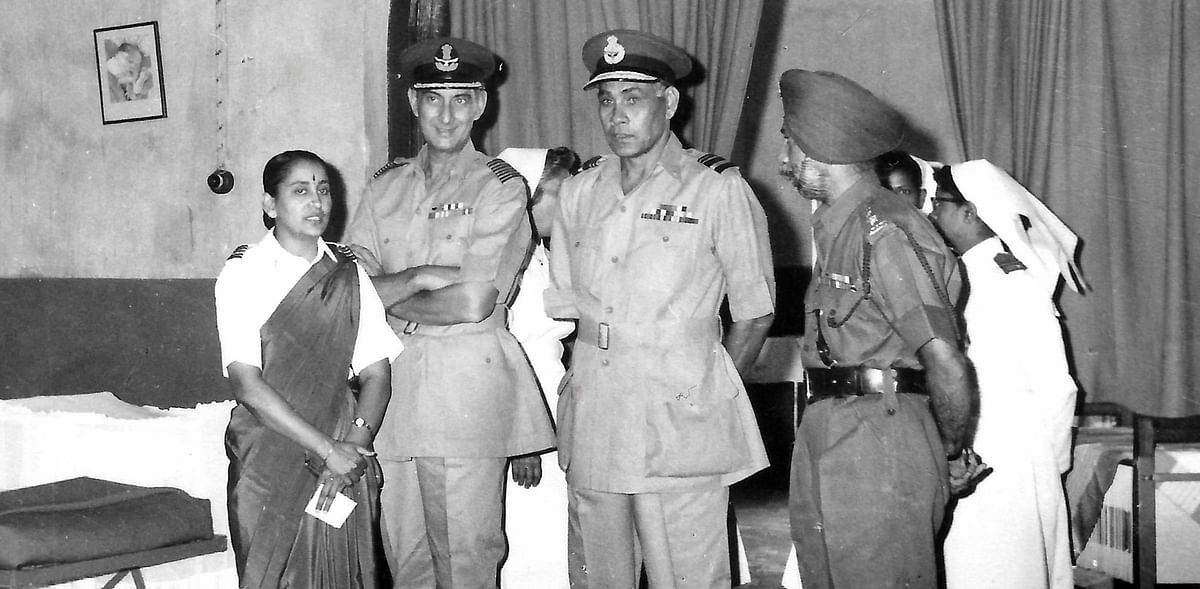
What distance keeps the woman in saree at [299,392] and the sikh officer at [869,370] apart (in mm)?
1134

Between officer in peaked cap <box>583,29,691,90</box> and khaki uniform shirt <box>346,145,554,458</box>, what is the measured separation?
447mm

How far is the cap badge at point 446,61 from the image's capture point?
116 inches

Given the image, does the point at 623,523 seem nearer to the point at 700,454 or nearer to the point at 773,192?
the point at 700,454

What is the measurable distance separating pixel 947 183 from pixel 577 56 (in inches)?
52.5

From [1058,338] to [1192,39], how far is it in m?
1.24


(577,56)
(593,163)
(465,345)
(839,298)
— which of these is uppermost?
(577,56)

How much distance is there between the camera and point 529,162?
11.0 feet

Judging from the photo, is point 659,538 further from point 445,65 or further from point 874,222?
point 445,65

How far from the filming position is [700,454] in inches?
97.9

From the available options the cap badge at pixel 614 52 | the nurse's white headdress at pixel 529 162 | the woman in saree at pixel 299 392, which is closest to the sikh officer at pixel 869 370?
the cap badge at pixel 614 52

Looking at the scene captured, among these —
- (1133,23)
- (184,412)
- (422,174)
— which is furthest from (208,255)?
(1133,23)

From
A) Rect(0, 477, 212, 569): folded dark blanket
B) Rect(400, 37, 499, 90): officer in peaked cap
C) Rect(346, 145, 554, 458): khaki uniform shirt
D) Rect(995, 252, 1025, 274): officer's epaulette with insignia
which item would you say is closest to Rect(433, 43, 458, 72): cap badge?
Rect(400, 37, 499, 90): officer in peaked cap

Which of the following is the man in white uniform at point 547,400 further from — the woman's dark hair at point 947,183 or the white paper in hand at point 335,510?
the woman's dark hair at point 947,183

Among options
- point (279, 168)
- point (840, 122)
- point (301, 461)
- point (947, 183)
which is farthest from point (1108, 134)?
point (301, 461)
